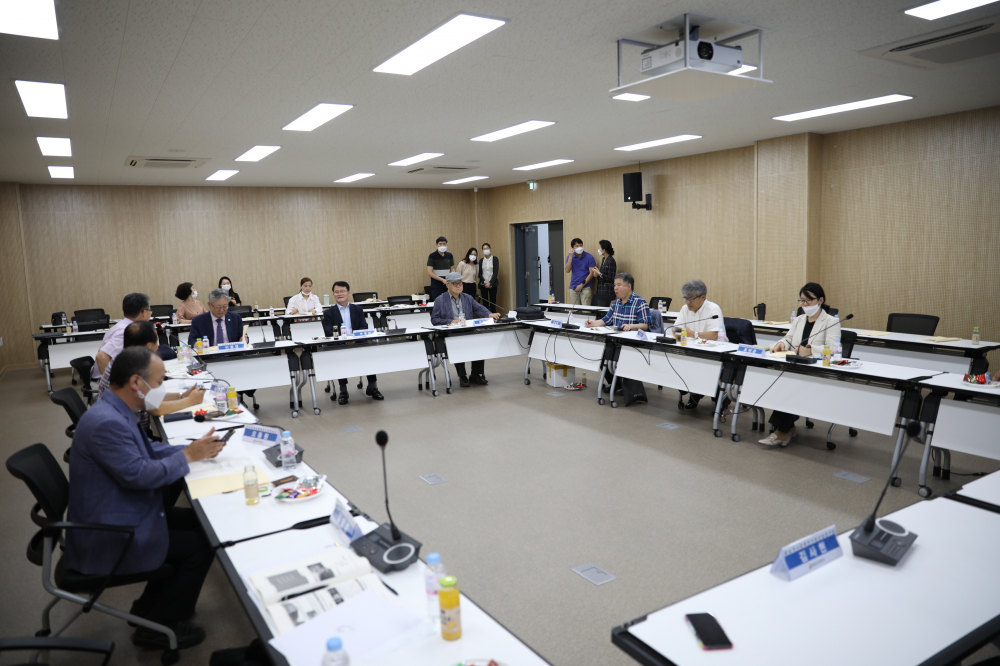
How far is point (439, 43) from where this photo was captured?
3.94 meters

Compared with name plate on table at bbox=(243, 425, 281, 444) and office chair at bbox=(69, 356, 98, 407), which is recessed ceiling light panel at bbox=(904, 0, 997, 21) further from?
office chair at bbox=(69, 356, 98, 407)

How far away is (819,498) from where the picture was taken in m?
3.90

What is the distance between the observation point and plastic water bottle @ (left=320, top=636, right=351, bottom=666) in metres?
1.39

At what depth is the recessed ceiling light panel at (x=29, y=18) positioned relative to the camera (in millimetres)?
3070

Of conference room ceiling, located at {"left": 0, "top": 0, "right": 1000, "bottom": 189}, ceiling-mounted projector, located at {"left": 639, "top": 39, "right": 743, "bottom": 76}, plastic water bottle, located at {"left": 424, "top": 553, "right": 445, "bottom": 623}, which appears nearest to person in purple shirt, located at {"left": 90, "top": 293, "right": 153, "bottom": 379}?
conference room ceiling, located at {"left": 0, "top": 0, "right": 1000, "bottom": 189}

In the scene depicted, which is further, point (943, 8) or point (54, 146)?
point (54, 146)

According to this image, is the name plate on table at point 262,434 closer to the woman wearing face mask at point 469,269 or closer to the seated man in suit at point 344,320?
the seated man in suit at point 344,320

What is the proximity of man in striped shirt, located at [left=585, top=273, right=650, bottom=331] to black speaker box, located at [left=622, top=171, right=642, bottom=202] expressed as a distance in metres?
Result: 3.90

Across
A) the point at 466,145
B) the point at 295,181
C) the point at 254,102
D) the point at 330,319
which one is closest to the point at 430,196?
the point at 295,181

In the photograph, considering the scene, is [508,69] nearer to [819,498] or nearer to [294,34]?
[294,34]

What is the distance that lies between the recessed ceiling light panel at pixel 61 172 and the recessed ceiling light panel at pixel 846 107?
944 centimetres

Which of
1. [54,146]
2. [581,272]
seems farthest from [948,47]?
[54,146]

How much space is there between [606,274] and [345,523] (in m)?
8.97

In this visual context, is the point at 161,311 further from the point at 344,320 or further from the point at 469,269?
the point at 469,269
